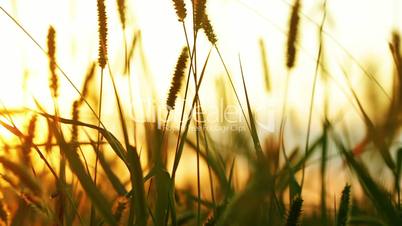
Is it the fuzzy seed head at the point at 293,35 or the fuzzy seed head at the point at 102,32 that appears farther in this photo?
the fuzzy seed head at the point at 293,35

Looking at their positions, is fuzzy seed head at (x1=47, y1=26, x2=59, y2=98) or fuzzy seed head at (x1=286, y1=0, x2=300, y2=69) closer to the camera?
fuzzy seed head at (x1=47, y1=26, x2=59, y2=98)

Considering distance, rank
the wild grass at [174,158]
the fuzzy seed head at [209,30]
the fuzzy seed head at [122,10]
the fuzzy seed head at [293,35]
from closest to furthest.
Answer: the wild grass at [174,158], the fuzzy seed head at [209,30], the fuzzy seed head at [122,10], the fuzzy seed head at [293,35]

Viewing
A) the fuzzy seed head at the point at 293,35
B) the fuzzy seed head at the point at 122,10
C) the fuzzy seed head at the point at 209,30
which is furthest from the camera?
the fuzzy seed head at the point at 293,35

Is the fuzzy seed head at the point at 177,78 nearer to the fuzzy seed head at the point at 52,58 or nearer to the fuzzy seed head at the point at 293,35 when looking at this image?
the fuzzy seed head at the point at 52,58

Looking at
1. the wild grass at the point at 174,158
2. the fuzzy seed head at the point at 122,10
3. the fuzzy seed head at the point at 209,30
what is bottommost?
the wild grass at the point at 174,158

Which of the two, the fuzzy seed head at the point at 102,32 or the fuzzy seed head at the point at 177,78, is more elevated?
the fuzzy seed head at the point at 102,32

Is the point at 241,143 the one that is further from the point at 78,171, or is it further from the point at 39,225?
the point at 39,225

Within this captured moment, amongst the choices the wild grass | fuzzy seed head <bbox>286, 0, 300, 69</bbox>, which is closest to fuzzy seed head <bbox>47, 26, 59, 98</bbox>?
the wild grass

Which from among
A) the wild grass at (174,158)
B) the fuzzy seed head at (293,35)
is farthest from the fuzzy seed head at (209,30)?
the fuzzy seed head at (293,35)

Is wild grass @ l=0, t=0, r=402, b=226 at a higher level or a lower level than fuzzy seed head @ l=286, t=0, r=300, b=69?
lower

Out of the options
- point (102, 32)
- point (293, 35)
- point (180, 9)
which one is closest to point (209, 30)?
point (180, 9)

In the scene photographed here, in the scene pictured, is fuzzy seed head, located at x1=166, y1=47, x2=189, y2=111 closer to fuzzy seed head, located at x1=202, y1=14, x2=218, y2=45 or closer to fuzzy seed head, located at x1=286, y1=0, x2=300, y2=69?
fuzzy seed head, located at x1=202, y1=14, x2=218, y2=45

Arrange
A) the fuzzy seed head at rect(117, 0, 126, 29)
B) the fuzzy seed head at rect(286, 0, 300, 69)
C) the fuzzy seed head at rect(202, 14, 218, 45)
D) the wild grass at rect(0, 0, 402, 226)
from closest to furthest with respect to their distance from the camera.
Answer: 1. the wild grass at rect(0, 0, 402, 226)
2. the fuzzy seed head at rect(202, 14, 218, 45)
3. the fuzzy seed head at rect(117, 0, 126, 29)
4. the fuzzy seed head at rect(286, 0, 300, 69)
